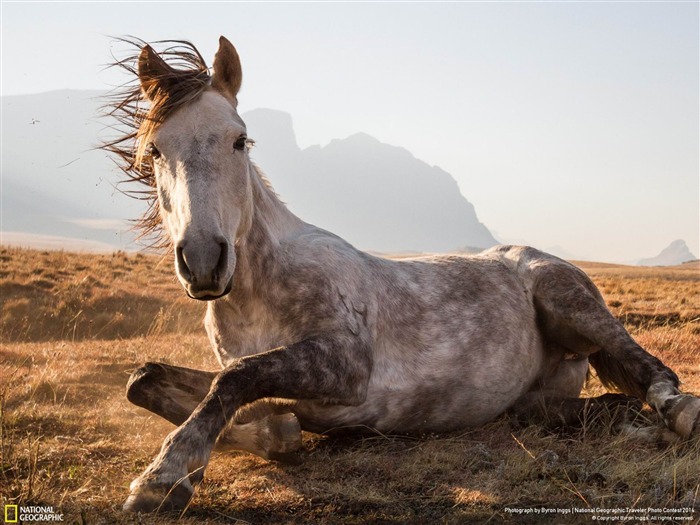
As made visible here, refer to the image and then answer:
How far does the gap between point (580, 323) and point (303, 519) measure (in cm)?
359

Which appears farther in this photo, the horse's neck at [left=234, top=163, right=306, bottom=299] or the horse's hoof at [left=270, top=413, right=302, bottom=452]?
the horse's neck at [left=234, top=163, right=306, bottom=299]

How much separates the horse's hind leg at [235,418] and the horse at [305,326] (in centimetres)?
1

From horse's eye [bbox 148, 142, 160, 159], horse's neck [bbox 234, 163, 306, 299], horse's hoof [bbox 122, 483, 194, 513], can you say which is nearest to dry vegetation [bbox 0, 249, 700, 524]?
horse's hoof [bbox 122, 483, 194, 513]

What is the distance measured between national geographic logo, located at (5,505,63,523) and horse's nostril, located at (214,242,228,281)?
1468 mm

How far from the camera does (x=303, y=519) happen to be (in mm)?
3383

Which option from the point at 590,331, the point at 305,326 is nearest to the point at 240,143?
the point at 305,326

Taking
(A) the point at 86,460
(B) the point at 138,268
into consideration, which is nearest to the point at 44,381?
(A) the point at 86,460

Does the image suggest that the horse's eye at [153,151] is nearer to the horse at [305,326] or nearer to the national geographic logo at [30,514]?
the horse at [305,326]

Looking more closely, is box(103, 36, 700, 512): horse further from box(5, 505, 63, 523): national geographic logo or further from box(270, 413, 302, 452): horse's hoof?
box(5, 505, 63, 523): national geographic logo

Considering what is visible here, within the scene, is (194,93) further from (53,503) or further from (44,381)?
(44,381)

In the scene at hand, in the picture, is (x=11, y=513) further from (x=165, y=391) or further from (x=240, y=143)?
(x=240, y=143)

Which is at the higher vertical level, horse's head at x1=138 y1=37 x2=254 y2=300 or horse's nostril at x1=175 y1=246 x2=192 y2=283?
horse's head at x1=138 y1=37 x2=254 y2=300

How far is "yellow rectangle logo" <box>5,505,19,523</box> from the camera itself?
3.17 meters

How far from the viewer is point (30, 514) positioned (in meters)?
3.24
